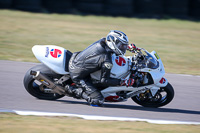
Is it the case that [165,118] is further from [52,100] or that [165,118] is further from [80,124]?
[52,100]

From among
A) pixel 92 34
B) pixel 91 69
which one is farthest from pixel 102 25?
pixel 91 69

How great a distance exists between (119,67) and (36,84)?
158 centimetres

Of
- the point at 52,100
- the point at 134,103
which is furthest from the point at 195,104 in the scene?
the point at 52,100

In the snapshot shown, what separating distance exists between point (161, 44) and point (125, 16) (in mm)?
6208

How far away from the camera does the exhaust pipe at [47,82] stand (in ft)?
19.2

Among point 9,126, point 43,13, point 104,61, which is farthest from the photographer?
point 43,13

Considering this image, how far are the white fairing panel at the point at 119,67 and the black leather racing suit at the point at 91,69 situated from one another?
0.47 feet

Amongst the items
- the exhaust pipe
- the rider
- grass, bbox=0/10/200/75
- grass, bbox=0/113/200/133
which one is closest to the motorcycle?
the exhaust pipe

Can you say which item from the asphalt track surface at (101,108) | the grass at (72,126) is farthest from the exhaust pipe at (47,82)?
the grass at (72,126)

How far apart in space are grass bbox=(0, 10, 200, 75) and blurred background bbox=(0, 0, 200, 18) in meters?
0.56

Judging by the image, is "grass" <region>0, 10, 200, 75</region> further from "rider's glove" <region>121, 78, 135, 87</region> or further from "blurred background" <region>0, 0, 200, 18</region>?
"rider's glove" <region>121, 78, 135, 87</region>

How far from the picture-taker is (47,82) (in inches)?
233

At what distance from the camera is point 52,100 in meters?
6.18

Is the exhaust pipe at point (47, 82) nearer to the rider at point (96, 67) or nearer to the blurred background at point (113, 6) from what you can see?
the rider at point (96, 67)
